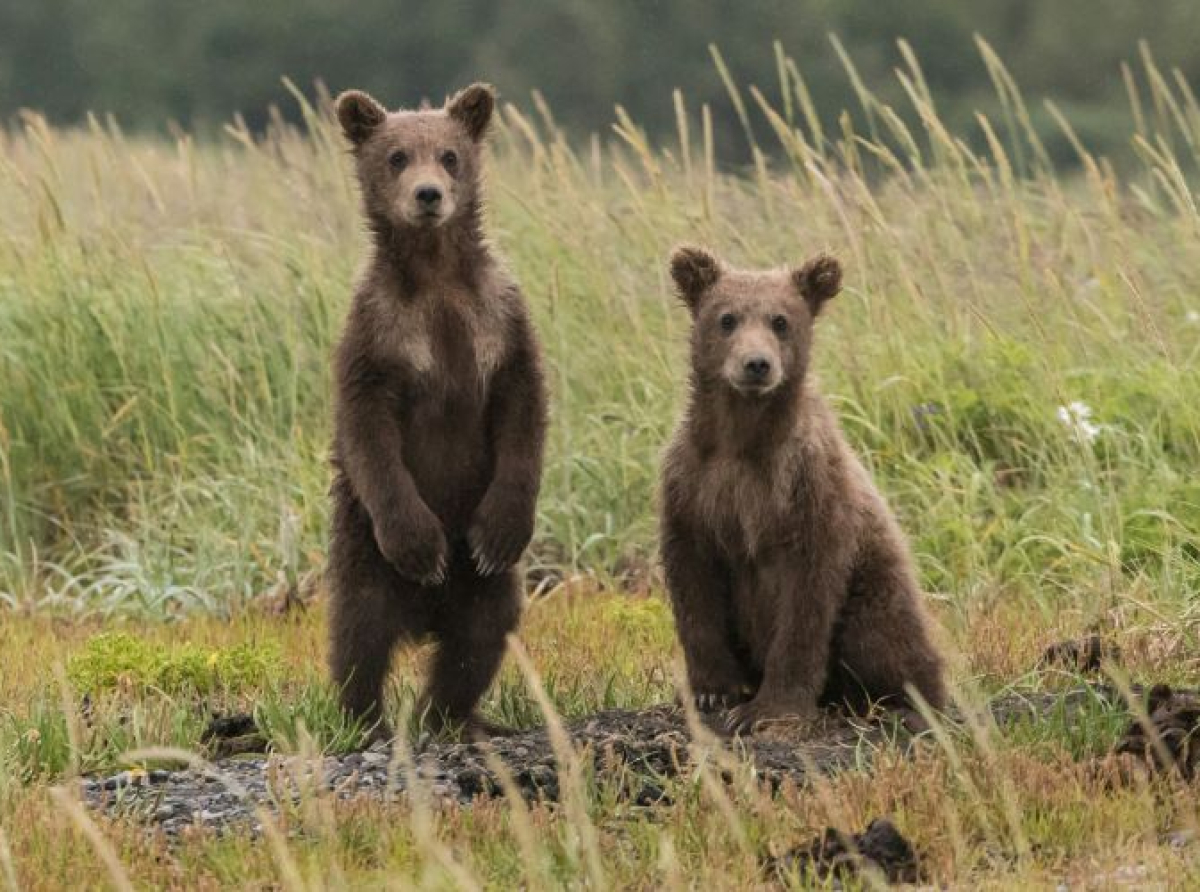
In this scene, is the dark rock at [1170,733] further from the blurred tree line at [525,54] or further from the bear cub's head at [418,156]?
the blurred tree line at [525,54]

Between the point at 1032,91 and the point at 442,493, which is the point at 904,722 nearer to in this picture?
the point at 442,493

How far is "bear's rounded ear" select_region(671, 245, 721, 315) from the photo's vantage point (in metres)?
6.91

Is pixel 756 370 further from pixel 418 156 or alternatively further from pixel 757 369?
pixel 418 156

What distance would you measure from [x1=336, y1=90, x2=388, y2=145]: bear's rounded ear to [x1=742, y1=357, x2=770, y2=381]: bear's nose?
139 cm

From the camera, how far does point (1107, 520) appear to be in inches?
331

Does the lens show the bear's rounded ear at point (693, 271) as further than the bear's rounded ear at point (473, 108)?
No

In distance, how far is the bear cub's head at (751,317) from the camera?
6543 millimetres

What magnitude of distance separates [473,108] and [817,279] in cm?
118

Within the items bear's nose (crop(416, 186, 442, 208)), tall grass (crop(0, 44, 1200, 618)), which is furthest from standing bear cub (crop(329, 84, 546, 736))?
tall grass (crop(0, 44, 1200, 618))


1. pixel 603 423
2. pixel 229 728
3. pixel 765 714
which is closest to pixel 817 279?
A: pixel 765 714

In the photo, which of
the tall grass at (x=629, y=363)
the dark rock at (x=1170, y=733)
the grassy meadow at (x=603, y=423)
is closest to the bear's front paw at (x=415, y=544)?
the grassy meadow at (x=603, y=423)

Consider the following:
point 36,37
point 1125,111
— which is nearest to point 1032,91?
point 1125,111

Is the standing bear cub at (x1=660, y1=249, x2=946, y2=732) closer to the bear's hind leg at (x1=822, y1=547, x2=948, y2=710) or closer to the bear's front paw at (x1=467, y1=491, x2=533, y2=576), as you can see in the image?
the bear's hind leg at (x1=822, y1=547, x2=948, y2=710)

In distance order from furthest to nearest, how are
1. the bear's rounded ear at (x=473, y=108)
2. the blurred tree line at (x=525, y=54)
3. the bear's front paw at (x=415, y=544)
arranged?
1. the blurred tree line at (x=525, y=54)
2. the bear's rounded ear at (x=473, y=108)
3. the bear's front paw at (x=415, y=544)
